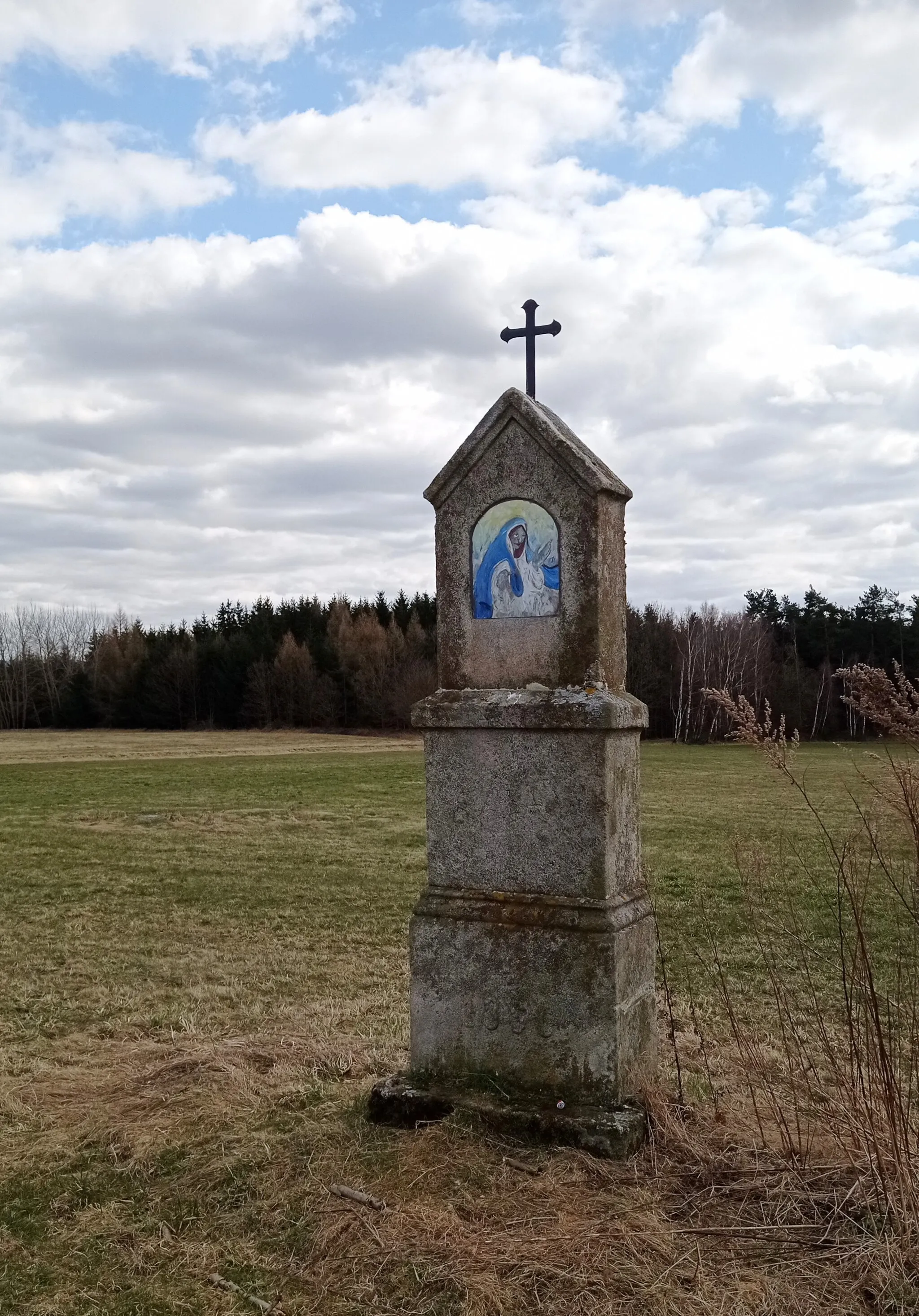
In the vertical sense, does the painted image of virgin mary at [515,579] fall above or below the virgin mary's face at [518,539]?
below

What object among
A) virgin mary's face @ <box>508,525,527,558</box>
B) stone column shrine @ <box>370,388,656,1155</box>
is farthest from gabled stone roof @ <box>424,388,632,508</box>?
virgin mary's face @ <box>508,525,527,558</box>

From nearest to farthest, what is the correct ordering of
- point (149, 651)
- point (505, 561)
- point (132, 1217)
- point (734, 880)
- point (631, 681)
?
1. point (132, 1217)
2. point (505, 561)
3. point (734, 880)
4. point (631, 681)
5. point (149, 651)

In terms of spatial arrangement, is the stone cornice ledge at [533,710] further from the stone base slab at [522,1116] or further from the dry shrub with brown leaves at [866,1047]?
the stone base slab at [522,1116]

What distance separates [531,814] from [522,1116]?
1176 mm

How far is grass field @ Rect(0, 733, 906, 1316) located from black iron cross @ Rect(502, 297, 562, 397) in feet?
7.35

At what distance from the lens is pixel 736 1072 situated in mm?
5164

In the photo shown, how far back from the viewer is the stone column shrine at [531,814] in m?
4.16

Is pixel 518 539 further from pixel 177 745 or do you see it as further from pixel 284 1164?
pixel 177 745

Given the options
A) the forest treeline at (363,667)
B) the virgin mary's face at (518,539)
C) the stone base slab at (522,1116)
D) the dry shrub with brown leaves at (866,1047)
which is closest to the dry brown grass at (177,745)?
the forest treeline at (363,667)

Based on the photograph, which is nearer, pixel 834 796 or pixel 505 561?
pixel 505 561

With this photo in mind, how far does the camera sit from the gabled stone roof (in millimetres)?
4312

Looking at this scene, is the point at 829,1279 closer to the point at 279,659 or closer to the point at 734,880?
the point at 734,880

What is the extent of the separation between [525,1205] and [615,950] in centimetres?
97

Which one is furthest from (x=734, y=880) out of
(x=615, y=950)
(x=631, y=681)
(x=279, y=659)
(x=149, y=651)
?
(x=149, y=651)
